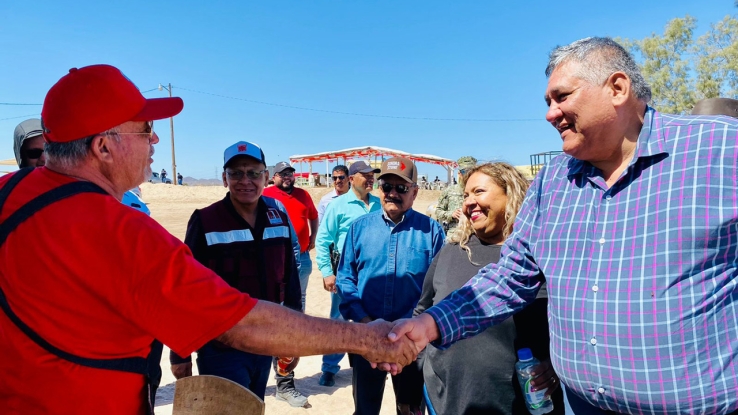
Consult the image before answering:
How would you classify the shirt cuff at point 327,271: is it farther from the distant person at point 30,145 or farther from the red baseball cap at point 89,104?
the red baseball cap at point 89,104

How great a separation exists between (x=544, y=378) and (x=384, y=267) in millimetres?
1502

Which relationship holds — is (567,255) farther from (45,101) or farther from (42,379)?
(45,101)

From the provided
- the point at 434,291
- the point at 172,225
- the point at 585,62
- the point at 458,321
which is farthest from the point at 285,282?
the point at 172,225

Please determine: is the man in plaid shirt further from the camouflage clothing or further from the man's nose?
the camouflage clothing

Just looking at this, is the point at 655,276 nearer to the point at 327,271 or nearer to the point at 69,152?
the point at 69,152

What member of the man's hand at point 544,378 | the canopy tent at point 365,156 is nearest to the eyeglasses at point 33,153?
the man's hand at point 544,378

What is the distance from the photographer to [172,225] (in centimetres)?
1706

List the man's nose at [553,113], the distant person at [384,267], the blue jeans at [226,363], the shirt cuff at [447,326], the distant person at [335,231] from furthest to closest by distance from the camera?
the distant person at [335,231] < the distant person at [384,267] < the blue jeans at [226,363] < the shirt cuff at [447,326] < the man's nose at [553,113]

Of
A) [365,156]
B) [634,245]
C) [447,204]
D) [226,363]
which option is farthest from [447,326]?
[365,156]

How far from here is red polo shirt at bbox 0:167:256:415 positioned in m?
1.35

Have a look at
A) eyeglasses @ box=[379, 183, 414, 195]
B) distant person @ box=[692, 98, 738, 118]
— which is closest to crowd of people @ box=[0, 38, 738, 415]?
eyeglasses @ box=[379, 183, 414, 195]

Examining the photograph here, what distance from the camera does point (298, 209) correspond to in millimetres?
6191

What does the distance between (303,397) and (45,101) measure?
379cm

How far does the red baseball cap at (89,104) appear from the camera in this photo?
58.9 inches
